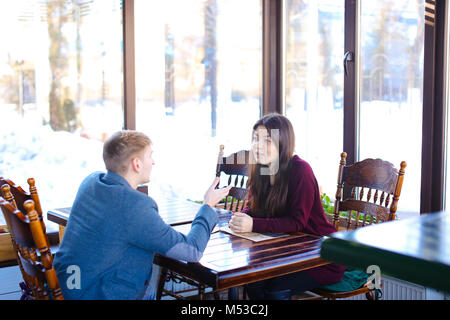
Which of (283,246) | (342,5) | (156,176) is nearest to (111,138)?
(283,246)

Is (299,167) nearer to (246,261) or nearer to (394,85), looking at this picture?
(246,261)

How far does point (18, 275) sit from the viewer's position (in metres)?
3.18

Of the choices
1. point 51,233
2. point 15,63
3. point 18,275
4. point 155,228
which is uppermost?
point 15,63

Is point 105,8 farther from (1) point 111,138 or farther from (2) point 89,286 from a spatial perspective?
(2) point 89,286

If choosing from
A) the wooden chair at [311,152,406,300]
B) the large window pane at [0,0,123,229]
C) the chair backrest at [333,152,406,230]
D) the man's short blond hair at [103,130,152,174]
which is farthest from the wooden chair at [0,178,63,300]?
the large window pane at [0,0,123,229]

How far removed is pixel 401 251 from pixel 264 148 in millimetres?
1367

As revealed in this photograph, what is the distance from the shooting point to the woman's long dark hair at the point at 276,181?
7.31 feet

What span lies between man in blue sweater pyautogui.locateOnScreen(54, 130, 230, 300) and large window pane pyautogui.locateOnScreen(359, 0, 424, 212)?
1.84 m

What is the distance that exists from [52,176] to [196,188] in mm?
1101

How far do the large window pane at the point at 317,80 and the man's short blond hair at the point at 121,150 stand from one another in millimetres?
2158

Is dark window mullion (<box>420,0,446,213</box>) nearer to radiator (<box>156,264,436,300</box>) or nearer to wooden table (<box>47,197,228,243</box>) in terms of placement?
radiator (<box>156,264,436,300</box>)

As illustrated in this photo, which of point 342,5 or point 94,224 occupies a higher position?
point 342,5

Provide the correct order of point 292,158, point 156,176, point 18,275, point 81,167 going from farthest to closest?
point 156,176, point 81,167, point 18,275, point 292,158

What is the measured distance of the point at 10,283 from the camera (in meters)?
3.11
